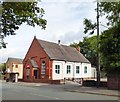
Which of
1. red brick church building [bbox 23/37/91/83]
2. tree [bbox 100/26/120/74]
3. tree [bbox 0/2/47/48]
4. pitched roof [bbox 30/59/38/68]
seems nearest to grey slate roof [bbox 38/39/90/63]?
red brick church building [bbox 23/37/91/83]

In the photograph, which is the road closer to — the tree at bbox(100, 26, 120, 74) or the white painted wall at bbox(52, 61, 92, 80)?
the tree at bbox(100, 26, 120, 74)

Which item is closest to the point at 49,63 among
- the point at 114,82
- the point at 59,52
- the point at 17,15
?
the point at 59,52

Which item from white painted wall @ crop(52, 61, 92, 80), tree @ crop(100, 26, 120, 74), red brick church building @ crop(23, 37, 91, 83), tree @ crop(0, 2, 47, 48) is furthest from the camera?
white painted wall @ crop(52, 61, 92, 80)

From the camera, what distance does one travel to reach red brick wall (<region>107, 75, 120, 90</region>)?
29.0 meters

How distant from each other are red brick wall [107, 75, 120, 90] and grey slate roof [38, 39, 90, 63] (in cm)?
2215

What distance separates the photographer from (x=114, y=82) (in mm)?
29344

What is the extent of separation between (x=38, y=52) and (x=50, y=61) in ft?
15.0

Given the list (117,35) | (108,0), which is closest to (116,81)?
(117,35)

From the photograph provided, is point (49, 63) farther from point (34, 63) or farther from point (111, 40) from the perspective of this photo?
point (111, 40)

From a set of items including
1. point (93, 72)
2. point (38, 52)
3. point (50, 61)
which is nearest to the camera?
point (50, 61)

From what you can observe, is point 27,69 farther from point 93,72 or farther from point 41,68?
point 93,72

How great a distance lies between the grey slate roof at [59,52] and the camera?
52.9 m

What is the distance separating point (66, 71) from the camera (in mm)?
55156

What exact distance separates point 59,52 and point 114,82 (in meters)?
27.5
